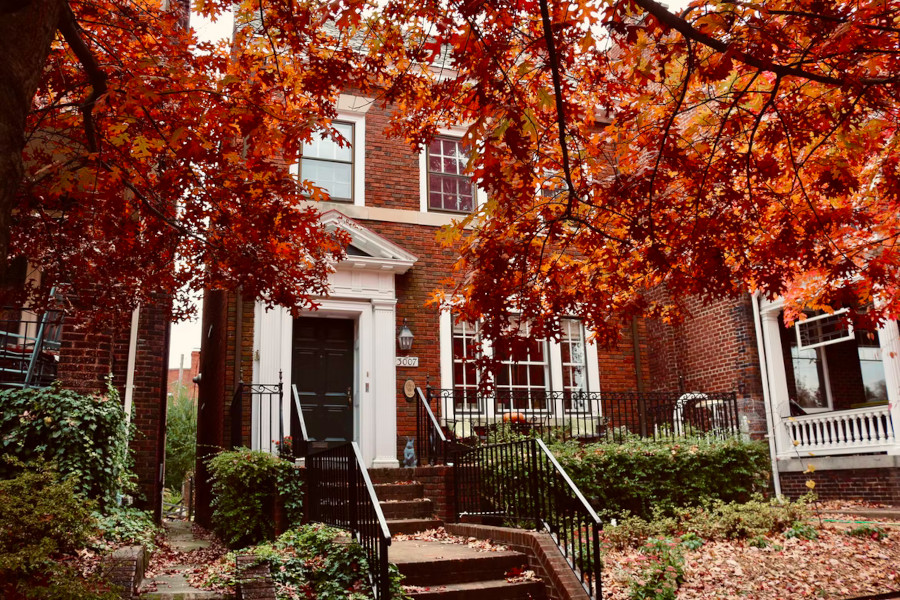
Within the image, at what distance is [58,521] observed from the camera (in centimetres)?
525

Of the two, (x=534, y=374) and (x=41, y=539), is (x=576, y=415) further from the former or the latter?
(x=41, y=539)

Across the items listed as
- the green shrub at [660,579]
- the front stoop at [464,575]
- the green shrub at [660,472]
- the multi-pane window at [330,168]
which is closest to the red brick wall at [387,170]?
the multi-pane window at [330,168]

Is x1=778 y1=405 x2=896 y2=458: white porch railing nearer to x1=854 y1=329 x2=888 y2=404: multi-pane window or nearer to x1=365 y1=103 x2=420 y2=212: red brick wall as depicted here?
x1=854 y1=329 x2=888 y2=404: multi-pane window

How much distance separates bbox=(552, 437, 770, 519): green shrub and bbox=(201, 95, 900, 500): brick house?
1.65 metres

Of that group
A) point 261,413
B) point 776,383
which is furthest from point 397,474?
point 776,383

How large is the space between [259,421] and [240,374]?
0.90 meters

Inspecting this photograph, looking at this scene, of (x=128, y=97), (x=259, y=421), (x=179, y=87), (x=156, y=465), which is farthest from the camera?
(x=259, y=421)

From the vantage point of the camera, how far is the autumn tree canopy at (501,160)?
5.32 meters

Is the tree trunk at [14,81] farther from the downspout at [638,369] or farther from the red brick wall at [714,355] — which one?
the red brick wall at [714,355]

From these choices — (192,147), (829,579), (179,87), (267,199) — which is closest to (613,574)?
(829,579)

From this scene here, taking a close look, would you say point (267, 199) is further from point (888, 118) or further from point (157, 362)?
point (888, 118)

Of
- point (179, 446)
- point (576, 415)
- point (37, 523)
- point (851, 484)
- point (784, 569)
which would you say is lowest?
point (784, 569)

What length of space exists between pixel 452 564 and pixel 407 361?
5115 mm

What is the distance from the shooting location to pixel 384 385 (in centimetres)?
1120
